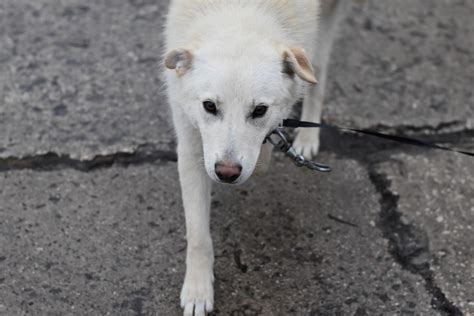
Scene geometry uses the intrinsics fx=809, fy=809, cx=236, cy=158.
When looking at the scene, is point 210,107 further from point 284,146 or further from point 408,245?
point 408,245

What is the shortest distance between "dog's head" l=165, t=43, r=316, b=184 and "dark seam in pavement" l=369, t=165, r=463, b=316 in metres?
0.93

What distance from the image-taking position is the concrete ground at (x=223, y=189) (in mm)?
3320

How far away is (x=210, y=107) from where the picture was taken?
9.58 feet

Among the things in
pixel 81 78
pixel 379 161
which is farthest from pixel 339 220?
pixel 81 78

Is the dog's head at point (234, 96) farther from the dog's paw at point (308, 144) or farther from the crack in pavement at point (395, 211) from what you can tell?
the dog's paw at point (308, 144)

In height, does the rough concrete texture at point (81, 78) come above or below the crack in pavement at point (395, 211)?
above

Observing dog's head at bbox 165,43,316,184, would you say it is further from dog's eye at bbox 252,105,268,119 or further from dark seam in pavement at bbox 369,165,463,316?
dark seam in pavement at bbox 369,165,463,316

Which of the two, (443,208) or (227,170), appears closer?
(227,170)

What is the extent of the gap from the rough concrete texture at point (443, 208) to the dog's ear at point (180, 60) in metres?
1.32

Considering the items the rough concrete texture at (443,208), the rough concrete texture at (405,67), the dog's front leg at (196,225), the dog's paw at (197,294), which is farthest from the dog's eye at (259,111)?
the rough concrete texture at (405,67)

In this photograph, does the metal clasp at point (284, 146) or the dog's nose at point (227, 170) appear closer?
the dog's nose at point (227, 170)

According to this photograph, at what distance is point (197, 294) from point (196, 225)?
27cm

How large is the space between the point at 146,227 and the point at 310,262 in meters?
0.74

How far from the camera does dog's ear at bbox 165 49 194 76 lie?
9.63 feet
